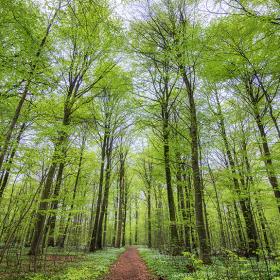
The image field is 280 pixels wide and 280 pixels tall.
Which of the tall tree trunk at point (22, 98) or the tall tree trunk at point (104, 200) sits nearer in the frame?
the tall tree trunk at point (22, 98)

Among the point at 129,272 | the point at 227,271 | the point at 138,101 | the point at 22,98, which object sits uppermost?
the point at 138,101

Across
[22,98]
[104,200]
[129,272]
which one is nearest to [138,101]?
[22,98]

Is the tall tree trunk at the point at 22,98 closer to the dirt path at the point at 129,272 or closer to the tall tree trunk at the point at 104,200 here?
the dirt path at the point at 129,272

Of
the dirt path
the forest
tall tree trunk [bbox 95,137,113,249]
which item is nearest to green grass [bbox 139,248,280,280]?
the forest

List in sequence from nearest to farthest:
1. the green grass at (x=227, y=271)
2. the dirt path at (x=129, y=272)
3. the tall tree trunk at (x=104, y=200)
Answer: the green grass at (x=227, y=271) < the dirt path at (x=129, y=272) < the tall tree trunk at (x=104, y=200)

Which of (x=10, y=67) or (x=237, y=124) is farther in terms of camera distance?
(x=237, y=124)

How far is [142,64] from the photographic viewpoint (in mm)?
9922

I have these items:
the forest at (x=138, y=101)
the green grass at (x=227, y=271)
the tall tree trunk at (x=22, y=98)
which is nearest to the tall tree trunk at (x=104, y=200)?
the forest at (x=138, y=101)

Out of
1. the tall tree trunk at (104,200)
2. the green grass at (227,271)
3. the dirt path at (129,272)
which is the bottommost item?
the dirt path at (129,272)

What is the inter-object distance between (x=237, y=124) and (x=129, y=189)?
19.4 m

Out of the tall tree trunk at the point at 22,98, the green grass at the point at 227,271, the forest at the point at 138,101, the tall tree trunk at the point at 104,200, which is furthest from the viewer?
the tall tree trunk at the point at 104,200

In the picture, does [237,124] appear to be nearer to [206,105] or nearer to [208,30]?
[206,105]

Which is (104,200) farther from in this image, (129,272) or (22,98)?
(22,98)

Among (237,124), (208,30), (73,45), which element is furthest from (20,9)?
(237,124)
